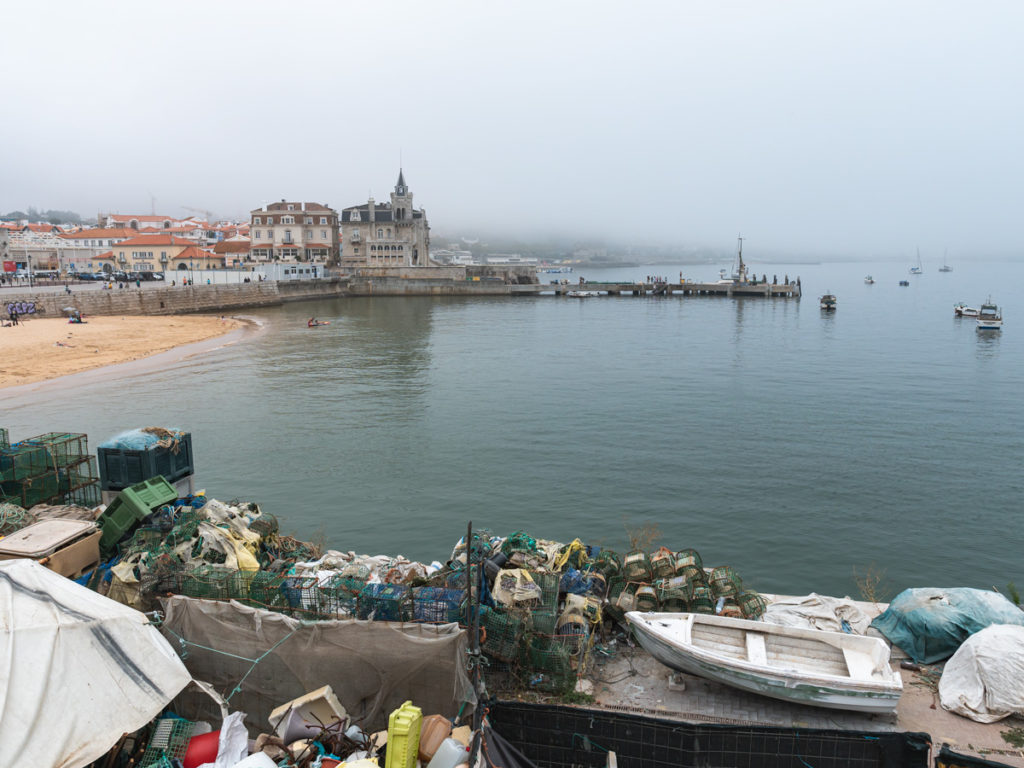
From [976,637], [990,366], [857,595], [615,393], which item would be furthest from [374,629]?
[990,366]

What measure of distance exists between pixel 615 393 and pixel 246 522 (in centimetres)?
2569

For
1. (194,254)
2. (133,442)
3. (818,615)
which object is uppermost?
(194,254)

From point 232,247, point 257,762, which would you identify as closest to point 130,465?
point 257,762

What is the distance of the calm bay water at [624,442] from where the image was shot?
18109mm

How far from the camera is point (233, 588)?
9.43 metres

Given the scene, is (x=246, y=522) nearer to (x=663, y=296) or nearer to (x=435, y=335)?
(x=435, y=335)

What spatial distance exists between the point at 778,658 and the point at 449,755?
4.55 m

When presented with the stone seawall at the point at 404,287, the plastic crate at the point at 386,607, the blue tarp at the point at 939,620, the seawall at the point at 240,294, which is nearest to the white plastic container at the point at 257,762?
the plastic crate at the point at 386,607

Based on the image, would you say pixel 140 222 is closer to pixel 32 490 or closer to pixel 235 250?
pixel 235 250

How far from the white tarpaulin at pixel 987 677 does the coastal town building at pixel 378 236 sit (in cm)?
10393

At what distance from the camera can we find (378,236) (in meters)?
109

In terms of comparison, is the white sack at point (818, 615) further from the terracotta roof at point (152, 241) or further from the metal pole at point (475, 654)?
the terracotta roof at point (152, 241)

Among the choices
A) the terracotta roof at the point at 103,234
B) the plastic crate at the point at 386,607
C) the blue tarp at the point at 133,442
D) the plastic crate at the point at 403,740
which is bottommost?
the plastic crate at the point at 403,740

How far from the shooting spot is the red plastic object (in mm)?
7039
